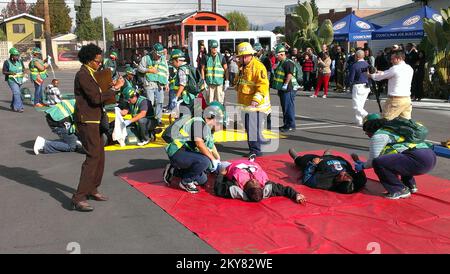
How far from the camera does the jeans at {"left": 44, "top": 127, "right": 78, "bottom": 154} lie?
8570 millimetres

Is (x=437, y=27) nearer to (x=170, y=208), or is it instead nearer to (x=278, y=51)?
(x=278, y=51)

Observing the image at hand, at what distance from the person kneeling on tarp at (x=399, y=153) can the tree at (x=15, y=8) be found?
3362 inches

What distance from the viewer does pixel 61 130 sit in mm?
8602

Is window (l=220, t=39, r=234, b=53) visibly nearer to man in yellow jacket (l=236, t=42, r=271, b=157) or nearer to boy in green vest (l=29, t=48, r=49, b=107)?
boy in green vest (l=29, t=48, r=49, b=107)

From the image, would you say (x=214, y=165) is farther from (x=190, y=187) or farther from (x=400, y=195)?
(x=400, y=195)

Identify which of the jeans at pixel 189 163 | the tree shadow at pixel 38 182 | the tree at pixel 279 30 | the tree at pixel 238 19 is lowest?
the tree shadow at pixel 38 182

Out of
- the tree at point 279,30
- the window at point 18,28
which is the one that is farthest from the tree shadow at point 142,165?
the tree at point 279,30

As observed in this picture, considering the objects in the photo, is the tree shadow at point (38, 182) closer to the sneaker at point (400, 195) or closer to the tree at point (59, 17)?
the sneaker at point (400, 195)

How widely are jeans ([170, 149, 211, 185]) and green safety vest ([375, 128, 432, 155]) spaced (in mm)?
2209

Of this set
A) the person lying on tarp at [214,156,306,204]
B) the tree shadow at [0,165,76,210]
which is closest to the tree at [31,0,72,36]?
the tree shadow at [0,165,76,210]

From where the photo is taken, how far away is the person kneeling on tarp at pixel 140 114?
9.23 meters

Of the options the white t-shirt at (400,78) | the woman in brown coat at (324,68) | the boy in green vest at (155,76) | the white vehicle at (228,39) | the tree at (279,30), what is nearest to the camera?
the white t-shirt at (400,78)

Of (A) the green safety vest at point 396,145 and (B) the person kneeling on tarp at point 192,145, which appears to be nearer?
(A) the green safety vest at point 396,145

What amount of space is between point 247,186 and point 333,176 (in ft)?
3.99
